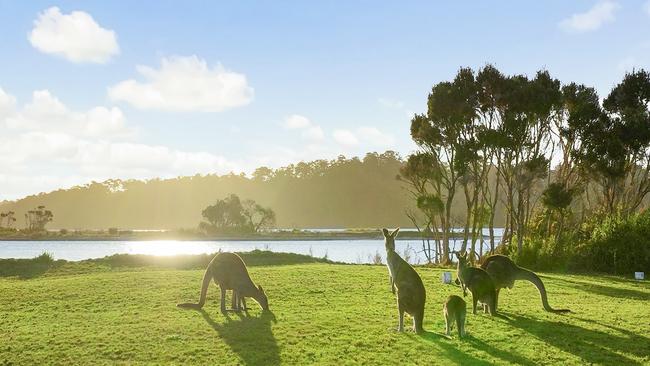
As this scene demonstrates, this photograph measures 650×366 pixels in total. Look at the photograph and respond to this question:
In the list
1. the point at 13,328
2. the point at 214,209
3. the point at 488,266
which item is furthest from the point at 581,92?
the point at 214,209

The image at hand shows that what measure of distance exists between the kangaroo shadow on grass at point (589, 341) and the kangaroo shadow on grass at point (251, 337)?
13.9ft

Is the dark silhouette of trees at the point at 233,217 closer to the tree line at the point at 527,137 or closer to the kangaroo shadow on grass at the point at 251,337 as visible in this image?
the tree line at the point at 527,137

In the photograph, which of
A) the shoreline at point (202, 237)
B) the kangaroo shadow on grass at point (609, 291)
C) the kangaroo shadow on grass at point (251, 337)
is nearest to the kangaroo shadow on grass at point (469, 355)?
the kangaroo shadow on grass at point (251, 337)

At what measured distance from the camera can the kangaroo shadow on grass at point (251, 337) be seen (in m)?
7.54

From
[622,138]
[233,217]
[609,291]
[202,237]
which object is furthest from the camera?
[233,217]

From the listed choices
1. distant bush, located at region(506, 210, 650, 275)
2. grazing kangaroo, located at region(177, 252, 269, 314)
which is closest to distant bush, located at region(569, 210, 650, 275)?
distant bush, located at region(506, 210, 650, 275)

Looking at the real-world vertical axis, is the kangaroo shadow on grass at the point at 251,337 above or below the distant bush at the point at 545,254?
below

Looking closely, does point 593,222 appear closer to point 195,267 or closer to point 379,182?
point 195,267

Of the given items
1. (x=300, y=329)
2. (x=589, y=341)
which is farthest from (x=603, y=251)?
(x=300, y=329)

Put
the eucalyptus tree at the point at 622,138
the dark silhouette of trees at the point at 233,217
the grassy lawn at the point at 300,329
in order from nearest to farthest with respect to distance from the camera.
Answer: the grassy lawn at the point at 300,329 → the eucalyptus tree at the point at 622,138 → the dark silhouette of trees at the point at 233,217

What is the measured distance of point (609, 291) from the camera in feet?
50.6

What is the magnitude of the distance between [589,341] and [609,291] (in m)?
7.88

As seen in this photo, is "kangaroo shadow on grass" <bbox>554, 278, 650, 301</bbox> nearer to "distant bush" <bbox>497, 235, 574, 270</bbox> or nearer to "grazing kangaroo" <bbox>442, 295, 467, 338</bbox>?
"distant bush" <bbox>497, 235, 574, 270</bbox>

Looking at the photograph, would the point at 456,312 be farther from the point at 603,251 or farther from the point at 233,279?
the point at 603,251
